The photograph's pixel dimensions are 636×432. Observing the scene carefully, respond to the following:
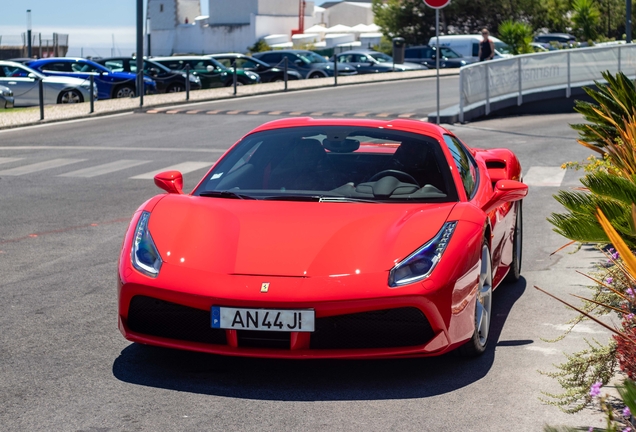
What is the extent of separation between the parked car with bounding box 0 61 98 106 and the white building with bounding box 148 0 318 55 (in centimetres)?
6542

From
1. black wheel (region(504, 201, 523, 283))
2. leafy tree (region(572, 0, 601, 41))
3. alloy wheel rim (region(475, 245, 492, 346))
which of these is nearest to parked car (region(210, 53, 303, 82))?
leafy tree (region(572, 0, 601, 41))

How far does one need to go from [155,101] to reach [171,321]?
2507cm

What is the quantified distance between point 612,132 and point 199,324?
5235 millimetres

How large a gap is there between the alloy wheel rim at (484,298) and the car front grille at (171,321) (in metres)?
1.42

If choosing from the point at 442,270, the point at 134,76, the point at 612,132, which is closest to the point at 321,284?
the point at 442,270

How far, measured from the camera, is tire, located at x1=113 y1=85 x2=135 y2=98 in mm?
31902

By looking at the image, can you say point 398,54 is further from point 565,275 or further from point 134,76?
point 565,275

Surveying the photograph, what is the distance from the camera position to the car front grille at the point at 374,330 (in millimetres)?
4953

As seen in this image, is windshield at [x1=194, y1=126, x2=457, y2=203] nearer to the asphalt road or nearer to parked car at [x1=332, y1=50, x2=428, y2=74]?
the asphalt road

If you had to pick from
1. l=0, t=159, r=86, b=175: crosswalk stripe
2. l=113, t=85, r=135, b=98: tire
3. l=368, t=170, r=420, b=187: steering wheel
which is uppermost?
l=368, t=170, r=420, b=187: steering wheel

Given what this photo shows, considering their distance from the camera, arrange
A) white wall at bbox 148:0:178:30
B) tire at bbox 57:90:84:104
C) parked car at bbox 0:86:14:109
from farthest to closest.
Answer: white wall at bbox 148:0:178:30
tire at bbox 57:90:84:104
parked car at bbox 0:86:14:109

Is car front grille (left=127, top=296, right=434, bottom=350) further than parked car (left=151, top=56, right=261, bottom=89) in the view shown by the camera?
No

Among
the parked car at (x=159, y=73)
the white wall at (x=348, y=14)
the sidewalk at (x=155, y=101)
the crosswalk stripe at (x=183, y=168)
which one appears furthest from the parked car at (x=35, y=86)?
the white wall at (x=348, y=14)

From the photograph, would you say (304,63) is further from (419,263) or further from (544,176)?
(419,263)
